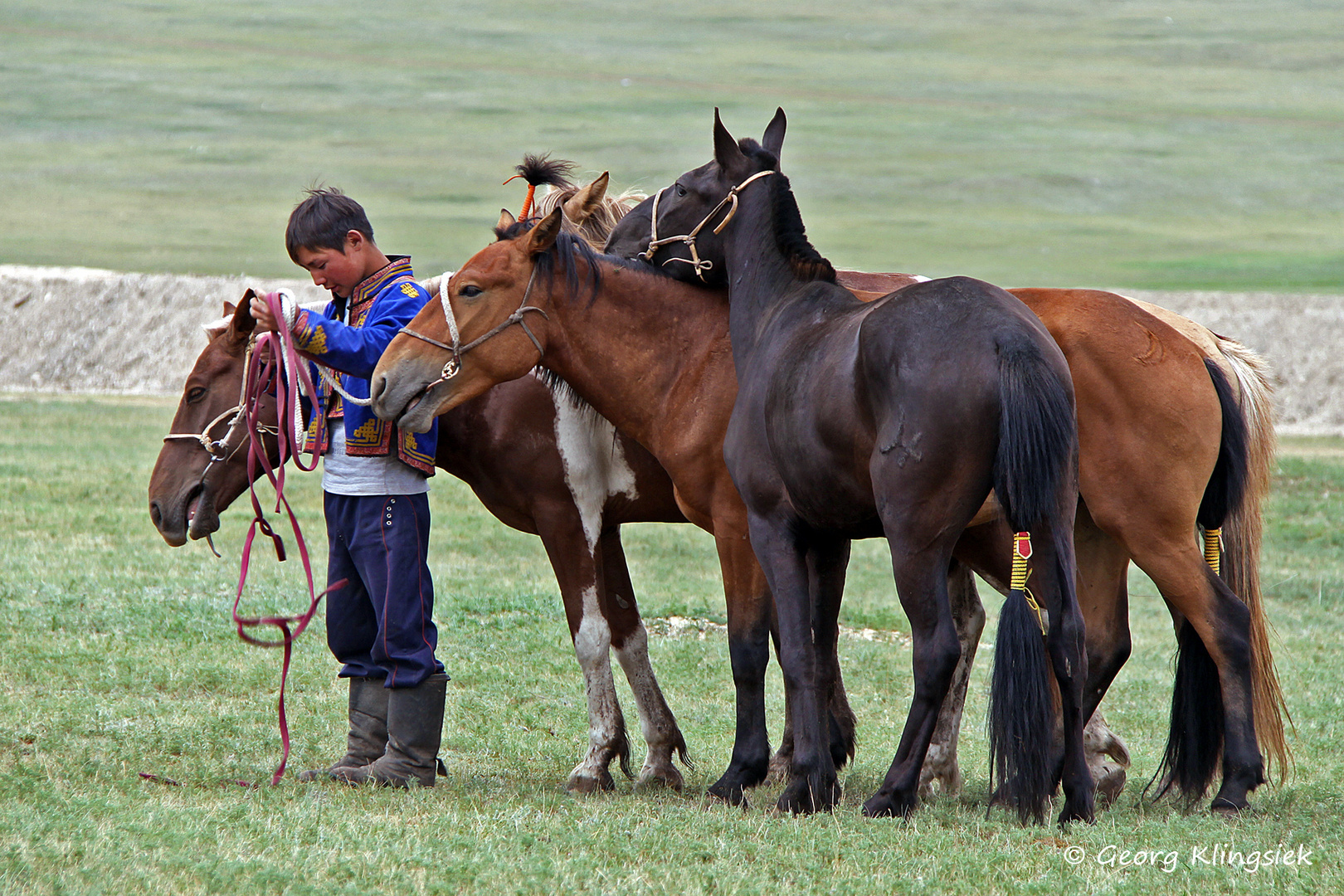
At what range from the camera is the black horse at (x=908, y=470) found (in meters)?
4.05

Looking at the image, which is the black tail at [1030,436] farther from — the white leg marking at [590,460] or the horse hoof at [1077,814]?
the white leg marking at [590,460]

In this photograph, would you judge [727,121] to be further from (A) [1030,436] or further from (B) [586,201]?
(A) [1030,436]

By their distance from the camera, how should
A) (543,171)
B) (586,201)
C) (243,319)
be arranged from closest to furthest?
(243,319)
(586,201)
(543,171)

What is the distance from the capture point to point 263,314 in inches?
188

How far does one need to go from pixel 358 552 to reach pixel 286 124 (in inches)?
1802

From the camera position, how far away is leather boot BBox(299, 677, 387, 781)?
17.5ft

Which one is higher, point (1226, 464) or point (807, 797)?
point (1226, 464)

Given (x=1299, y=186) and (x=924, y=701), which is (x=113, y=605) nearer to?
(x=924, y=701)

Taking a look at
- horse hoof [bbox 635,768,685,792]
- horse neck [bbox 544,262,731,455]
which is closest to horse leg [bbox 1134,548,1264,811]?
Result: horse neck [bbox 544,262,731,455]

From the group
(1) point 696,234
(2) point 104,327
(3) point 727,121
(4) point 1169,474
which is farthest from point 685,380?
(3) point 727,121

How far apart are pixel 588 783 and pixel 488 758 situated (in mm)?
680

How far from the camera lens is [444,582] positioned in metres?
10.1

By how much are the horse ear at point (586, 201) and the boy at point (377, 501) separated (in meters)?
1.22

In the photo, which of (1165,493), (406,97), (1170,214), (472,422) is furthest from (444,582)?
(406,97)
